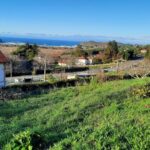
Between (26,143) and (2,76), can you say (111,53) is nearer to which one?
(2,76)

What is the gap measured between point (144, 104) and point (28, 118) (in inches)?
152

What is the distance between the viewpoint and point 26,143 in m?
8.09

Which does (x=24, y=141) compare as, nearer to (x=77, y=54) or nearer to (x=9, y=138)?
(x=9, y=138)

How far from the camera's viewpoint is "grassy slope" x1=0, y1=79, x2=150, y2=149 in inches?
326

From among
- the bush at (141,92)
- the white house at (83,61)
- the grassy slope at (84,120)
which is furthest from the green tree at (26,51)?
the bush at (141,92)

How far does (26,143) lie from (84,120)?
3266 millimetres

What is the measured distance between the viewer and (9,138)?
926cm

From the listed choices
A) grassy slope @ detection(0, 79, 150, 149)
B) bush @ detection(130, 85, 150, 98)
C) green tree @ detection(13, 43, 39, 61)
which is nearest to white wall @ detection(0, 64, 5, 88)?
grassy slope @ detection(0, 79, 150, 149)

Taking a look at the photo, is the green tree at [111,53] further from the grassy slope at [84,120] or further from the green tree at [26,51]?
the grassy slope at [84,120]

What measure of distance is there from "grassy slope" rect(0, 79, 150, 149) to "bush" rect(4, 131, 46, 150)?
16.4 inches

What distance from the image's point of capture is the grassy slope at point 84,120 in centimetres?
828

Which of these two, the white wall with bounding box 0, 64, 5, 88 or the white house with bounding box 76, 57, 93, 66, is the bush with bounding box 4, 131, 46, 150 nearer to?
the white wall with bounding box 0, 64, 5, 88

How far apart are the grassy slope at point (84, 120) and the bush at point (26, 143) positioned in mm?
417

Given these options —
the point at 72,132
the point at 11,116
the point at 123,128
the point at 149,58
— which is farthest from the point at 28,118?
the point at 149,58
